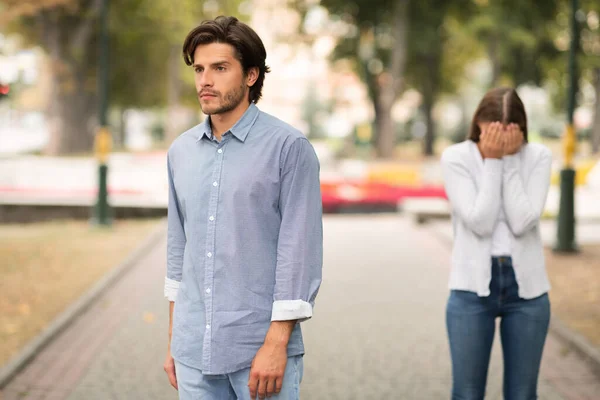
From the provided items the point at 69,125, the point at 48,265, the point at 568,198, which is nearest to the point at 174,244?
the point at 48,265

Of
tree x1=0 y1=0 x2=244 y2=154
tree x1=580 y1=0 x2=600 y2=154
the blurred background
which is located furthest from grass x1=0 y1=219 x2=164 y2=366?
tree x1=580 y1=0 x2=600 y2=154

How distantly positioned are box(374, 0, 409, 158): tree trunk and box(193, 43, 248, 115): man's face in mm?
31794

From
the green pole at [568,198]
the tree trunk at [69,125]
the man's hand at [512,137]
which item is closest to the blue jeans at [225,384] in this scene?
the man's hand at [512,137]

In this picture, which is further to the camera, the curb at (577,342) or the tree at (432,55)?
the tree at (432,55)

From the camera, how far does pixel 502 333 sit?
3709 mm

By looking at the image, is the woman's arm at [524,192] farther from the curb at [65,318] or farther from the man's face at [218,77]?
the curb at [65,318]

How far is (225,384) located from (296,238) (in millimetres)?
539

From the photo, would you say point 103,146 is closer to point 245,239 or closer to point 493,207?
point 493,207

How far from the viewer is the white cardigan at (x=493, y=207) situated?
3596 millimetres

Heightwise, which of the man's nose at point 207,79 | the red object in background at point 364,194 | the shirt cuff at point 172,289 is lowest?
the red object in background at point 364,194

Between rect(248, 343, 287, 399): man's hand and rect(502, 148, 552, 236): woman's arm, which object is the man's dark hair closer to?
rect(248, 343, 287, 399): man's hand

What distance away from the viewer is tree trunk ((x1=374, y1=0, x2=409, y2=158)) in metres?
33.8

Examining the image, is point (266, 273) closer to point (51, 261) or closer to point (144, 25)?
point (51, 261)

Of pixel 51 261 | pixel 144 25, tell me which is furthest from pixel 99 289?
pixel 144 25
